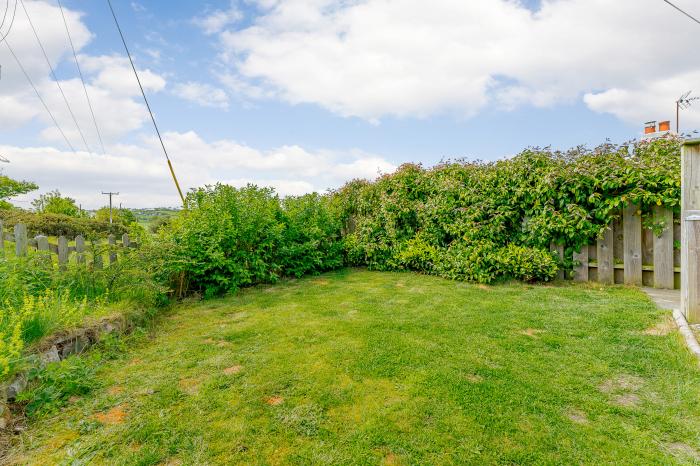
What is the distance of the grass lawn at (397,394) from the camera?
1.74 meters

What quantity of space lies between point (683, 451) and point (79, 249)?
6113mm

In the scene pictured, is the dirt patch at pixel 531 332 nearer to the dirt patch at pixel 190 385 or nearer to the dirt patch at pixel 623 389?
the dirt patch at pixel 623 389

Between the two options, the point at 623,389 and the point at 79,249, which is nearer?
the point at 623,389

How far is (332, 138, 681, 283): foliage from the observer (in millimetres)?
4844

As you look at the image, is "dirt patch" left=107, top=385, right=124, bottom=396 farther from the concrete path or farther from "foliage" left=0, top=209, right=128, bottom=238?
"foliage" left=0, top=209, right=128, bottom=238

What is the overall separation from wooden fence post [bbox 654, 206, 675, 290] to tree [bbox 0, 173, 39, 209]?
967 inches

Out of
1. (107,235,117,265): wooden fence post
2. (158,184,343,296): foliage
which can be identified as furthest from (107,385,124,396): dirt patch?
(158,184,343,296): foliage

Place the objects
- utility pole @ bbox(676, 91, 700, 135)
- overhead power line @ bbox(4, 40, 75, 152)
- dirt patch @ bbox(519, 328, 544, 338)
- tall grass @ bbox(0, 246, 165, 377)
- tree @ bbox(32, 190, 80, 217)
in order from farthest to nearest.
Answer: tree @ bbox(32, 190, 80, 217) → utility pole @ bbox(676, 91, 700, 135) → overhead power line @ bbox(4, 40, 75, 152) → dirt patch @ bbox(519, 328, 544, 338) → tall grass @ bbox(0, 246, 165, 377)

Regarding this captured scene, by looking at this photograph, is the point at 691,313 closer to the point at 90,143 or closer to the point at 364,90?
the point at 364,90

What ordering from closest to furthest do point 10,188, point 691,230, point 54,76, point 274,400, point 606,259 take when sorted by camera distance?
point 274,400, point 691,230, point 606,259, point 54,76, point 10,188

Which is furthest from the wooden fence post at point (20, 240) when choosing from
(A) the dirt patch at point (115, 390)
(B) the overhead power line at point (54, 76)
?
(B) the overhead power line at point (54, 76)

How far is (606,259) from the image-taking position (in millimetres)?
5180

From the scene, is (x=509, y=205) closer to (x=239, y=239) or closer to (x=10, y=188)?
(x=239, y=239)

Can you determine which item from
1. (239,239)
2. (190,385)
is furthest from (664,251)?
(239,239)
